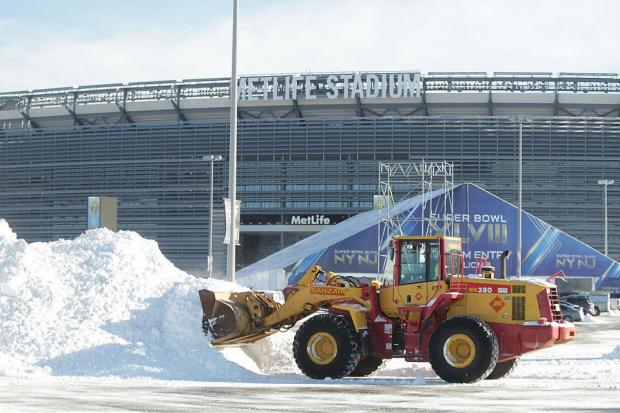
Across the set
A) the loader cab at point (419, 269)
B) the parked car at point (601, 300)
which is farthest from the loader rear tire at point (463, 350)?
the parked car at point (601, 300)

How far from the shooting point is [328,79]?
9662 cm

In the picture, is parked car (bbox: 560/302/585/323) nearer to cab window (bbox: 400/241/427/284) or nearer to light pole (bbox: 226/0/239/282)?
light pole (bbox: 226/0/239/282)

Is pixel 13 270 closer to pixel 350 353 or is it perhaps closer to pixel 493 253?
pixel 350 353

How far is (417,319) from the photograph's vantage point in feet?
62.0

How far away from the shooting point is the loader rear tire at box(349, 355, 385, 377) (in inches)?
778

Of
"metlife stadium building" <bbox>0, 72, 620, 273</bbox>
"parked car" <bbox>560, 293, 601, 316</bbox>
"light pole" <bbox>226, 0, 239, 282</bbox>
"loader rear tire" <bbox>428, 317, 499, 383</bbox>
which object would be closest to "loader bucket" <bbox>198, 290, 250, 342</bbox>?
"loader rear tire" <bbox>428, 317, 499, 383</bbox>

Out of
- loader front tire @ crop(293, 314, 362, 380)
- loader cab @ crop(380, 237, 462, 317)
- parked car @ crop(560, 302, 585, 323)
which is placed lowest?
parked car @ crop(560, 302, 585, 323)

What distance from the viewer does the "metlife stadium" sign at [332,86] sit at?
311 ft

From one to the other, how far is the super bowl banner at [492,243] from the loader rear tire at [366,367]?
34.3 metres

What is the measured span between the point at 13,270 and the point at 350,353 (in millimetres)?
7565

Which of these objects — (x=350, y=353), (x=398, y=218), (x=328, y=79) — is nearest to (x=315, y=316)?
(x=350, y=353)

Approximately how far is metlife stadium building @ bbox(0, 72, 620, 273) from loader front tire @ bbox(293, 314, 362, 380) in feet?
251

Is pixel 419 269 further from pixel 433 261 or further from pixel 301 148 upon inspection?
pixel 301 148

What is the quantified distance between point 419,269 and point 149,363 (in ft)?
18.4
